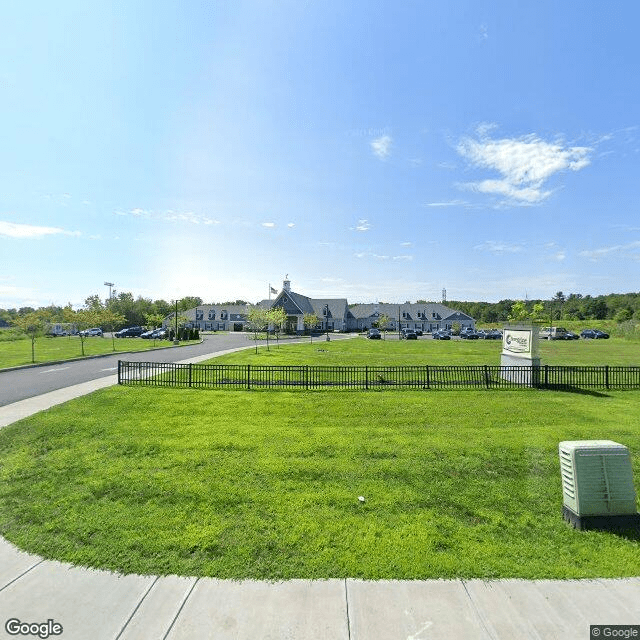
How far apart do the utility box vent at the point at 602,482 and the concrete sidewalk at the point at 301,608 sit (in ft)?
3.49

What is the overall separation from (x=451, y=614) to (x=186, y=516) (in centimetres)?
349

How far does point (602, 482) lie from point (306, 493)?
4.06 metres

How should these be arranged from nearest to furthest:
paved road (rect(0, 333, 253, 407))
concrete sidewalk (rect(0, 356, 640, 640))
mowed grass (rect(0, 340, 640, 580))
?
concrete sidewalk (rect(0, 356, 640, 640))
mowed grass (rect(0, 340, 640, 580))
paved road (rect(0, 333, 253, 407))

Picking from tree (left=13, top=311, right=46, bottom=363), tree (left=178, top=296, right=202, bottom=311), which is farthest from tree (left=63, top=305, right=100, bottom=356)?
tree (left=178, top=296, right=202, bottom=311)

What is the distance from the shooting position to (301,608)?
357 centimetres

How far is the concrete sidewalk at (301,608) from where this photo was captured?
3328mm

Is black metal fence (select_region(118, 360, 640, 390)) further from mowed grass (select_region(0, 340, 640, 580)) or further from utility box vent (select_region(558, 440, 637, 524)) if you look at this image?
utility box vent (select_region(558, 440, 637, 524))

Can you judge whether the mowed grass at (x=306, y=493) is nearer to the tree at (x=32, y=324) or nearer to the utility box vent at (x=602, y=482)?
the utility box vent at (x=602, y=482)

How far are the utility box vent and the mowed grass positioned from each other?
317mm

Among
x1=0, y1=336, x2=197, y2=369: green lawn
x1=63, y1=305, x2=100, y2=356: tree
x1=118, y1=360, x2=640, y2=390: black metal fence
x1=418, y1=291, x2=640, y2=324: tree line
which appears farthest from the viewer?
x1=418, y1=291, x2=640, y2=324: tree line

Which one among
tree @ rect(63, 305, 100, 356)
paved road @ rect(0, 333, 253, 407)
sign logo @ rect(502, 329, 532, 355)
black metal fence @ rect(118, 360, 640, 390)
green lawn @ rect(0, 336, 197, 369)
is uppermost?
tree @ rect(63, 305, 100, 356)

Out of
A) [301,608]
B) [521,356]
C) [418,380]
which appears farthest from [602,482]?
[521,356]

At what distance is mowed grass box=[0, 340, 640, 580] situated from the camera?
4305mm

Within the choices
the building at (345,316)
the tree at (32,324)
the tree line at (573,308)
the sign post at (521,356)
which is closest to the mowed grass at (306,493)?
the sign post at (521,356)
